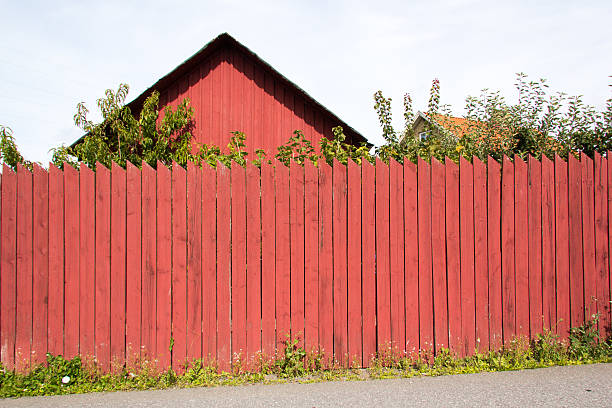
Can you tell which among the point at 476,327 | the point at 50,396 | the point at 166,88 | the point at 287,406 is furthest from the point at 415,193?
the point at 166,88

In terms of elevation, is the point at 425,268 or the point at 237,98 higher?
the point at 237,98

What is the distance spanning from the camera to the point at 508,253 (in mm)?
4625

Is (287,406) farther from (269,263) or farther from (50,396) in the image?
(50,396)

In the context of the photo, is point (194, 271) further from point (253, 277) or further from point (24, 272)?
point (24, 272)

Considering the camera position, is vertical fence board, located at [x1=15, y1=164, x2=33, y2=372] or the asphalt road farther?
vertical fence board, located at [x1=15, y1=164, x2=33, y2=372]

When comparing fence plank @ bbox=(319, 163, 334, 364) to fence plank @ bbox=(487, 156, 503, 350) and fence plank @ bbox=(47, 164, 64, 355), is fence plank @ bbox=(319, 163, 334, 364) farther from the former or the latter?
fence plank @ bbox=(47, 164, 64, 355)

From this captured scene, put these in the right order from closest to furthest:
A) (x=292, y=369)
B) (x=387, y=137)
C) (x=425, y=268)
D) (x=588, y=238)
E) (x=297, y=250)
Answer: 1. (x=292, y=369)
2. (x=297, y=250)
3. (x=425, y=268)
4. (x=588, y=238)
5. (x=387, y=137)

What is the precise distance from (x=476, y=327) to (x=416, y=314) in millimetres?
628

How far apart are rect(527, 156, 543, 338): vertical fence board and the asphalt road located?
1.85ft

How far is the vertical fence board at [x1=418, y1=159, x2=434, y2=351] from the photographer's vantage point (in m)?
4.52

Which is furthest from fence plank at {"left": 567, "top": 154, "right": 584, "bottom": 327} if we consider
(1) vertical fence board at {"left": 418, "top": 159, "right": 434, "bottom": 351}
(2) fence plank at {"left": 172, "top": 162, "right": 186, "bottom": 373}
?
(2) fence plank at {"left": 172, "top": 162, "right": 186, "bottom": 373}

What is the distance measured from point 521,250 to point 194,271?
3249 mm

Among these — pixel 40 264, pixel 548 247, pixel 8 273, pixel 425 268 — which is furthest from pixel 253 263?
pixel 548 247

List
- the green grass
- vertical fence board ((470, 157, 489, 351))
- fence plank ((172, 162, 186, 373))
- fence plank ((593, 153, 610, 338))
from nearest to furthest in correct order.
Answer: the green grass, fence plank ((172, 162, 186, 373)), vertical fence board ((470, 157, 489, 351)), fence plank ((593, 153, 610, 338))
